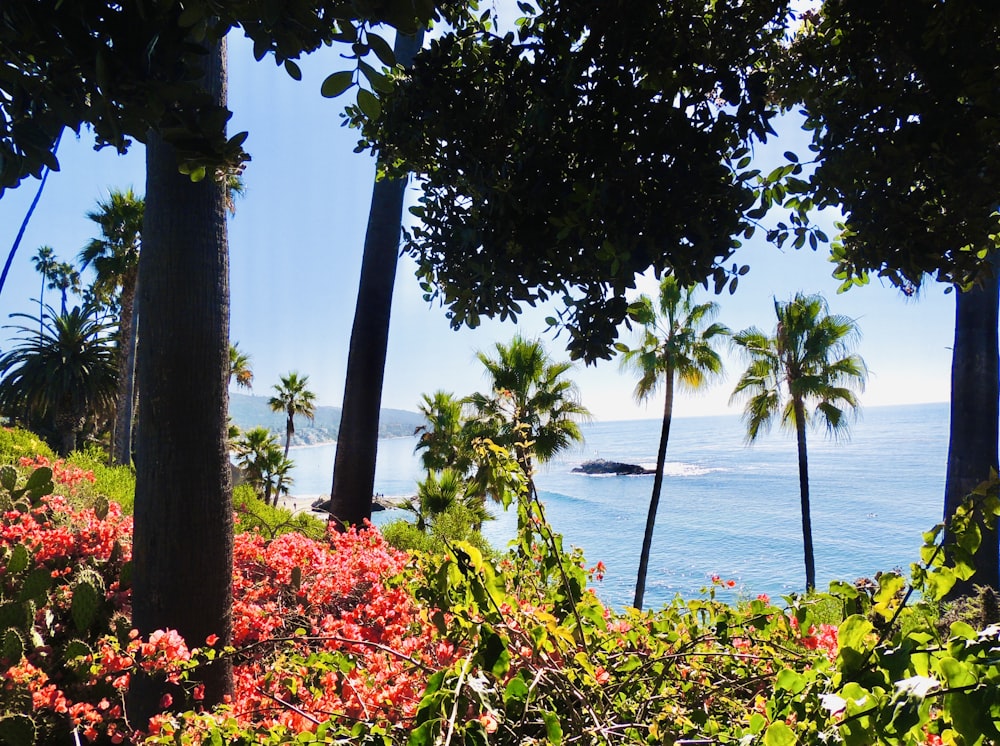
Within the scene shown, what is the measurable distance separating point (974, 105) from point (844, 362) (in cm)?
1474

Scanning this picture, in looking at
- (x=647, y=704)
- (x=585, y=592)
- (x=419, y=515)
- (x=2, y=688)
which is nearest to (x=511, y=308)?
(x=585, y=592)

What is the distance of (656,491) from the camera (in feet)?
43.0

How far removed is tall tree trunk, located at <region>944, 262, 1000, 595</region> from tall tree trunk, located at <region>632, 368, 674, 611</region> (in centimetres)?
566

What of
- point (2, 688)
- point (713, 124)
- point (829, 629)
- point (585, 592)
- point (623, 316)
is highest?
point (713, 124)

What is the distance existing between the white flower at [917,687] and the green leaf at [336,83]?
1.12 m

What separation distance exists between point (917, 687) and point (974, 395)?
8.60 meters

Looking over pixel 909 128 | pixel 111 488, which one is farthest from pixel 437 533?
pixel 111 488

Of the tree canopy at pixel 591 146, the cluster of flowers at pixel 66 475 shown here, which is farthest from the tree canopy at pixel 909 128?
the cluster of flowers at pixel 66 475

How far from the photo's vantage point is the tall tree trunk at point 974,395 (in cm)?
714

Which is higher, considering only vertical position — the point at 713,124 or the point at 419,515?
the point at 713,124

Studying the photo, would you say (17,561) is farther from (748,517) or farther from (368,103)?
(748,517)

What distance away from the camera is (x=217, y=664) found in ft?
8.47

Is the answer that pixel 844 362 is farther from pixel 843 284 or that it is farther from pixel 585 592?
pixel 585 592

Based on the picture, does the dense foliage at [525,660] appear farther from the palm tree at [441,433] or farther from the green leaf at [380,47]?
the palm tree at [441,433]
